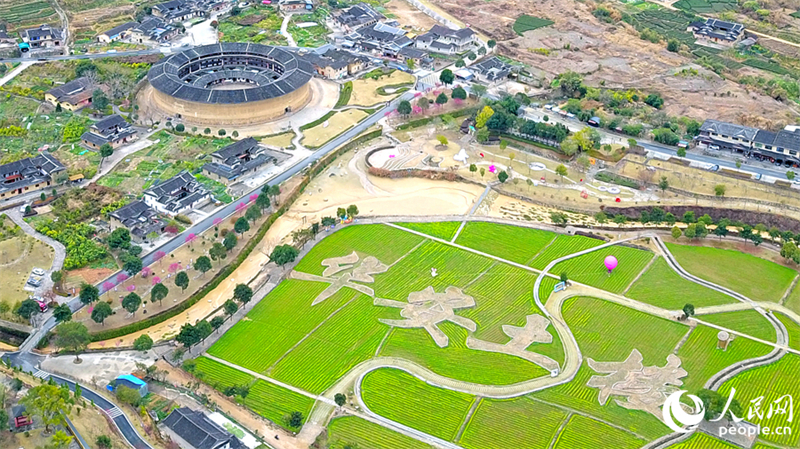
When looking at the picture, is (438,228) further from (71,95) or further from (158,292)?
(71,95)

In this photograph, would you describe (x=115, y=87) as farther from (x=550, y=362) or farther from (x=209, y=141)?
(x=550, y=362)

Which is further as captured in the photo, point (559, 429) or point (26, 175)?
point (26, 175)

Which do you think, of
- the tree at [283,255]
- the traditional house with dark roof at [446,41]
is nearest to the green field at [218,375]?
the tree at [283,255]

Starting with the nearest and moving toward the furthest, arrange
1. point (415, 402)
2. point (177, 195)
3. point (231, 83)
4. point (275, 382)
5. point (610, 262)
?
point (415, 402)
point (275, 382)
point (610, 262)
point (177, 195)
point (231, 83)

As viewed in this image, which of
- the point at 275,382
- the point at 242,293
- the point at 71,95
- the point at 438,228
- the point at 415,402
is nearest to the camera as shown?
the point at 415,402

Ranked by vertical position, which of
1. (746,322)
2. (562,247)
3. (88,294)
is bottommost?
(562,247)

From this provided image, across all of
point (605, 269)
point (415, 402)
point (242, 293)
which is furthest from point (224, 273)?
point (605, 269)

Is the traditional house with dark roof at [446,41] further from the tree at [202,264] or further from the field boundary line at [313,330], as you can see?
the tree at [202,264]
